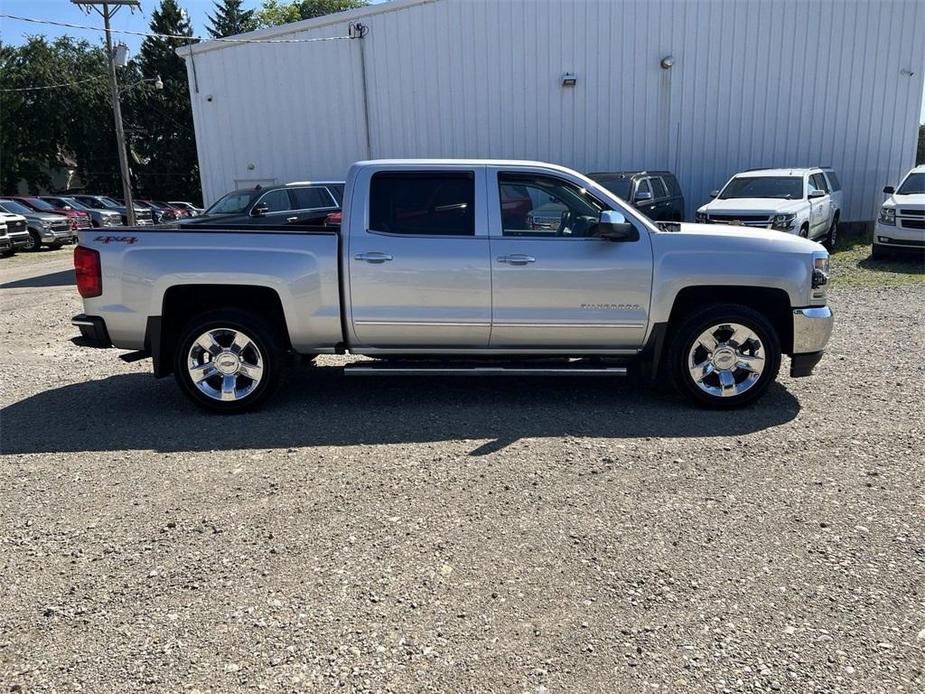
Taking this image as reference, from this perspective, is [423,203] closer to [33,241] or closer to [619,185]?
[619,185]

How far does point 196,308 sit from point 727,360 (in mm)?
4158

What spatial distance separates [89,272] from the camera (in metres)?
5.28

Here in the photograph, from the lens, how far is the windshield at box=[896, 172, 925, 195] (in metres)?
14.1

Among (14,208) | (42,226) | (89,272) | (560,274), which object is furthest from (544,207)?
(14,208)

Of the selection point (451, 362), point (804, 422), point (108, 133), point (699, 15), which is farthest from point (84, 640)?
point (108, 133)

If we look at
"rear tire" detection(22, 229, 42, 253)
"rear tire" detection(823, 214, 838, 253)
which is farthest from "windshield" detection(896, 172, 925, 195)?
"rear tire" detection(22, 229, 42, 253)

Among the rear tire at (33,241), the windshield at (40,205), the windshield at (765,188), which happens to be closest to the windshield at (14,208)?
the windshield at (40,205)

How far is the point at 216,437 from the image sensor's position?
5.05m

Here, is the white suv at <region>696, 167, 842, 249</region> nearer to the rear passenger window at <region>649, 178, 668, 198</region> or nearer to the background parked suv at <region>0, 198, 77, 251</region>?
the rear passenger window at <region>649, 178, 668, 198</region>

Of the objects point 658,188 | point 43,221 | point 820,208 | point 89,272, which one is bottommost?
point 43,221

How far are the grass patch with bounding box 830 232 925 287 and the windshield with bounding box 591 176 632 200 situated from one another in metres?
3.88

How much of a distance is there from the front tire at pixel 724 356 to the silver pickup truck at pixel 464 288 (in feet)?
0.04

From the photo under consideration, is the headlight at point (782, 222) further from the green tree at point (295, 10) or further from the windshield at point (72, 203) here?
the green tree at point (295, 10)

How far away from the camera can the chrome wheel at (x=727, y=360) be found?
17.6ft
